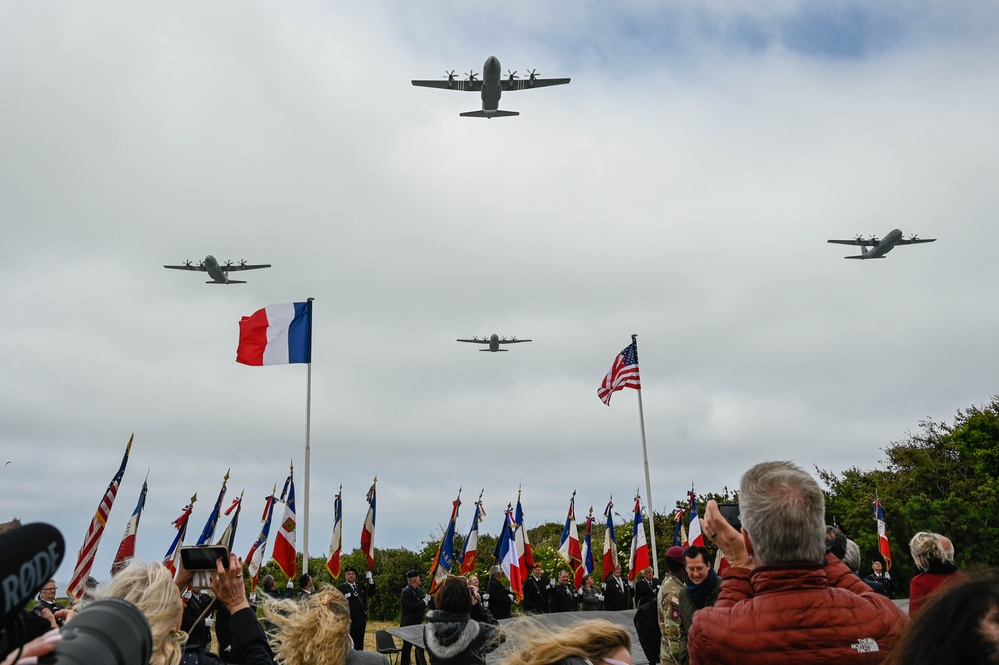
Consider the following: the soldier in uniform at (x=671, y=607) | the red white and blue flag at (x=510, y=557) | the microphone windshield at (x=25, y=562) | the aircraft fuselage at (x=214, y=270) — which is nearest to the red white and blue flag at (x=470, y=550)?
the red white and blue flag at (x=510, y=557)

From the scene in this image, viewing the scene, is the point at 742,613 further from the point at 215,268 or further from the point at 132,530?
the point at 215,268

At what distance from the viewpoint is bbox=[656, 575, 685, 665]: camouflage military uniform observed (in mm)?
6672

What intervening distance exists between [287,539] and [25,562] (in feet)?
55.8

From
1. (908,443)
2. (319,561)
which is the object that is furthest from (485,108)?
(908,443)

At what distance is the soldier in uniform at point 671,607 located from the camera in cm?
668

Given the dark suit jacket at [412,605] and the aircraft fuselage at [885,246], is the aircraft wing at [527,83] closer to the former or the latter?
the aircraft fuselage at [885,246]

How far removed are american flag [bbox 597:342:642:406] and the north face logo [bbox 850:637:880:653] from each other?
1925 cm

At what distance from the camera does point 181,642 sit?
3604mm

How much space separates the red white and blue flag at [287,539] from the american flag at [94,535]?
442 cm

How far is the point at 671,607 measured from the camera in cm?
679

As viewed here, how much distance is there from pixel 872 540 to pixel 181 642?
102 ft

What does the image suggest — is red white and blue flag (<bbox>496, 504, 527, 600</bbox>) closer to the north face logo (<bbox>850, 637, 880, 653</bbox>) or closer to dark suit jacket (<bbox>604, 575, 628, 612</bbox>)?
dark suit jacket (<bbox>604, 575, 628, 612</bbox>)

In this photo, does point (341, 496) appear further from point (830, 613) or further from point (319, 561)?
point (830, 613)

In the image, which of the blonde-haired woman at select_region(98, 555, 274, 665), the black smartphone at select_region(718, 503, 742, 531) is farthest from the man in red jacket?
the blonde-haired woman at select_region(98, 555, 274, 665)
